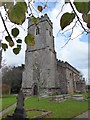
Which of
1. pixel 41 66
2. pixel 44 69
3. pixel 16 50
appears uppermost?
pixel 41 66

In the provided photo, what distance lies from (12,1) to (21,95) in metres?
A: 7.32

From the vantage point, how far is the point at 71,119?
6.16 metres

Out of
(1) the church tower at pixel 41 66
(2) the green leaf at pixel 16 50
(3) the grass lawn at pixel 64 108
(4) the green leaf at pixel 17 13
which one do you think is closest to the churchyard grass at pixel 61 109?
(3) the grass lawn at pixel 64 108

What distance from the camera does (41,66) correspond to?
1927 centimetres

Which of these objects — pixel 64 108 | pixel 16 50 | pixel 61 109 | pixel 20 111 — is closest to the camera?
pixel 16 50

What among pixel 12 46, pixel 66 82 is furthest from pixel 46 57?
pixel 12 46

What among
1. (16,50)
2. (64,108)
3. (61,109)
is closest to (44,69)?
(64,108)

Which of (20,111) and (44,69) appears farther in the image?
(44,69)

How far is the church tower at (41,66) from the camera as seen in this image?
1828 centimetres

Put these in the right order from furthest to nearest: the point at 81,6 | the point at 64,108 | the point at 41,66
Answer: the point at 41,66
the point at 64,108
the point at 81,6

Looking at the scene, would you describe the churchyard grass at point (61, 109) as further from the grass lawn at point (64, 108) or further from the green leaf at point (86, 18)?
the green leaf at point (86, 18)

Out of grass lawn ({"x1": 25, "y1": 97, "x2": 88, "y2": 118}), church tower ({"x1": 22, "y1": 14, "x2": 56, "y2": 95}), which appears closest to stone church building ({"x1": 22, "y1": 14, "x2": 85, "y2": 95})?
church tower ({"x1": 22, "y1": 14, "x2": 56, "y2": 95})

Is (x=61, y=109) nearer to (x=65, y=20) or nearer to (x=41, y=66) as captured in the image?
(x=65, y=20)

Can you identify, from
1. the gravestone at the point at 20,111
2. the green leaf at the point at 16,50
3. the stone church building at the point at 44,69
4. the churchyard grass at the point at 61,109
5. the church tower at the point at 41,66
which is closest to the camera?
the green leaf at the point at 16,50
